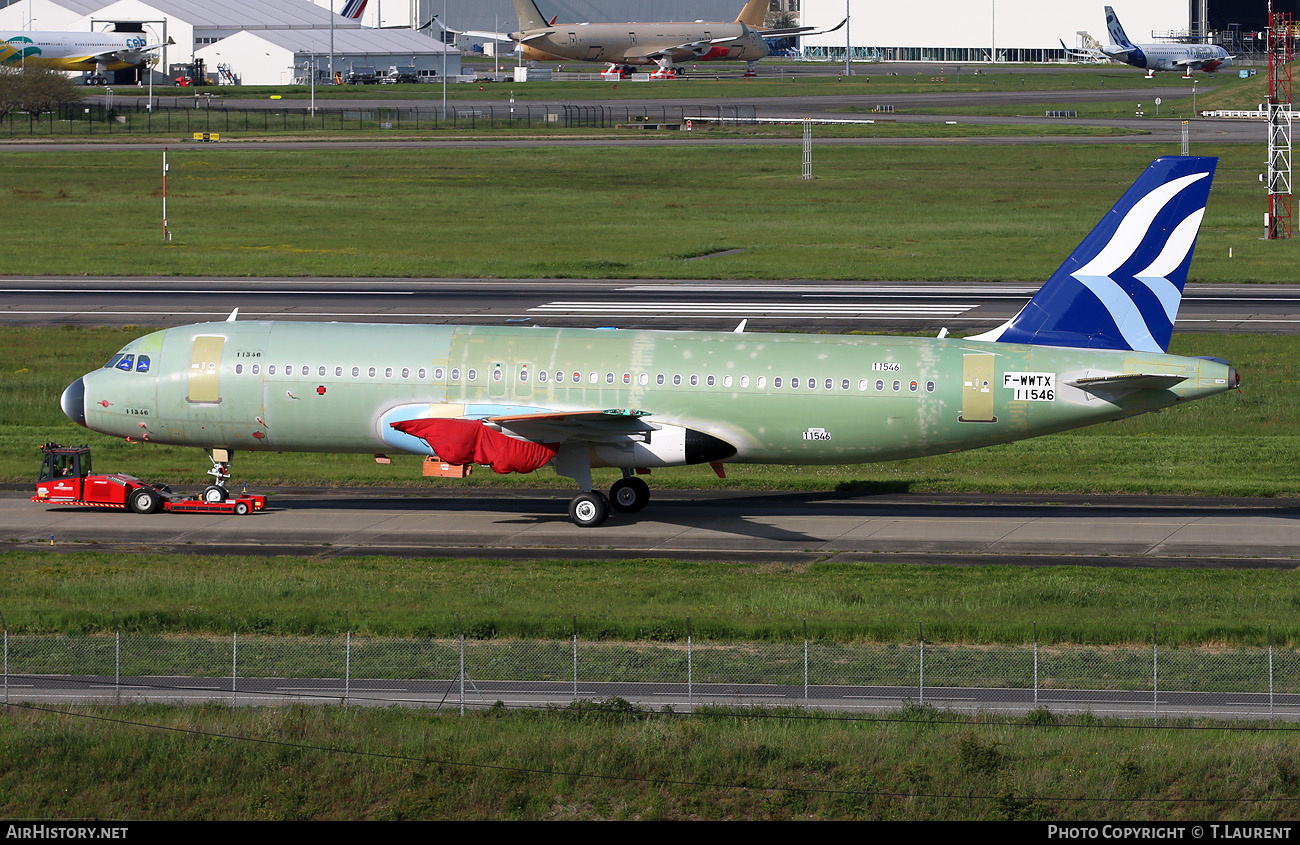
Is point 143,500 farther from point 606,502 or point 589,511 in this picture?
point 606,502

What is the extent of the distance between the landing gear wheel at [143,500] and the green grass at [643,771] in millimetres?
20128

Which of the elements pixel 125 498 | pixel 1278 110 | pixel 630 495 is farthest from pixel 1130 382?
pixel 1278 110

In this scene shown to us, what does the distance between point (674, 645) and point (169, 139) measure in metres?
139

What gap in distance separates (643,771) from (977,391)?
2135 centimetres

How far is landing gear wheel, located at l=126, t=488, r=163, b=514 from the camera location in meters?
45.1

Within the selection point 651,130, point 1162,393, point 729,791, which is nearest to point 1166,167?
point 1162,393

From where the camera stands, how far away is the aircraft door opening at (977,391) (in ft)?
138

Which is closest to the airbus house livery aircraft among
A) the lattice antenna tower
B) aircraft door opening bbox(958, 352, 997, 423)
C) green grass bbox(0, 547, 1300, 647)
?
aircraft door opening bbox(958, 352, 997, 423)

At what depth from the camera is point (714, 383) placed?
43.0 meters

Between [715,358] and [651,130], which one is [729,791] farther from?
[651,130]

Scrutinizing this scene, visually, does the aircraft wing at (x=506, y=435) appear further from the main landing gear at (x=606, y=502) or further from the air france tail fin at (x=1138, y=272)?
the air france tail fin at (x=1138, y=272)

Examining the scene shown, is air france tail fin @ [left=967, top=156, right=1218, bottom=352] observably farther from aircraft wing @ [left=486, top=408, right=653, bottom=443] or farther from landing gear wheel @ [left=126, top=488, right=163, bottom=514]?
landing gear wheel @ [left=126, top=488, right=163, bottom=514]

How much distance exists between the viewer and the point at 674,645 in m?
31.3

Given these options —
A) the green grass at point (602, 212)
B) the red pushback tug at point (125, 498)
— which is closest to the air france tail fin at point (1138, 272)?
the red pushback tug at point (125, 498)
